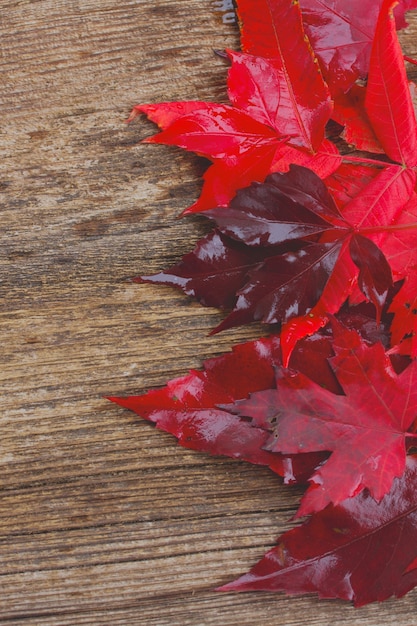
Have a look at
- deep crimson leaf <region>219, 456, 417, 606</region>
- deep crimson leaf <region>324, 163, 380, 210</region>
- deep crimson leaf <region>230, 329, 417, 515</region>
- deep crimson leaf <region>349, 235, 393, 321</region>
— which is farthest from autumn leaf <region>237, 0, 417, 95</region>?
deep crimson leaf <region>219, 456, 417, 606</region>

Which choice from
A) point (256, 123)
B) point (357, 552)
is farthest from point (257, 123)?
point (357, 552)

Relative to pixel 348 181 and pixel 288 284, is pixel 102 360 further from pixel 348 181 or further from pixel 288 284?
pixel 348 181

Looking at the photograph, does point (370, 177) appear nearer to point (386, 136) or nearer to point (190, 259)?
point (386, 136)

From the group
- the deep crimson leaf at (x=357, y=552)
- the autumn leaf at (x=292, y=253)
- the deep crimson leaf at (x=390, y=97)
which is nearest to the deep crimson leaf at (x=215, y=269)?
the autumn leaf at (x=292, y=253)

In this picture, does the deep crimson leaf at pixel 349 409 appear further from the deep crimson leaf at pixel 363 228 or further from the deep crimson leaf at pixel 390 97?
the deep crimson leaf at pixel 390 97

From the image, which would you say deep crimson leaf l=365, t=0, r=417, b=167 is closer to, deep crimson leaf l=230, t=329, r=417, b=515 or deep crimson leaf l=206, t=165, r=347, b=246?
deep crimson leaf l=206, t=165, r=347, b=246

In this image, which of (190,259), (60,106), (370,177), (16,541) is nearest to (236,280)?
(190,259)
